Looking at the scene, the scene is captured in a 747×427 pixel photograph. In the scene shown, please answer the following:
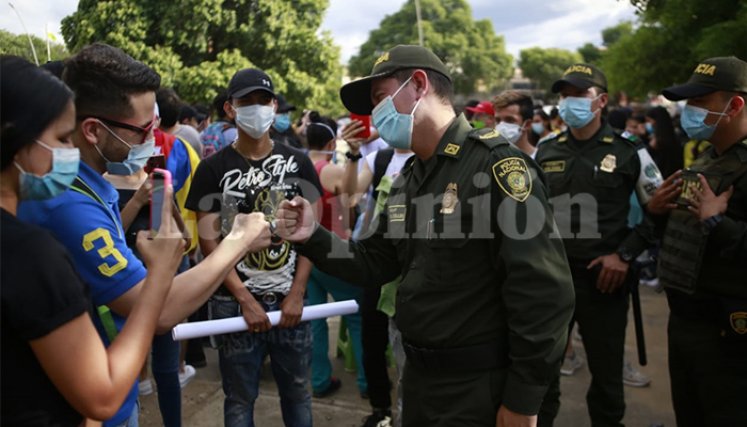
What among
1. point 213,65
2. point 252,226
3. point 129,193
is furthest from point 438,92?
point 213,65

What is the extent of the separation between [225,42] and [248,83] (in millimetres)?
18884

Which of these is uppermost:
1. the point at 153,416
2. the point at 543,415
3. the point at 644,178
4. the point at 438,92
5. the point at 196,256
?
the point at 438,92

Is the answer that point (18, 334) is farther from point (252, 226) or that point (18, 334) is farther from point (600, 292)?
point (600, 292)

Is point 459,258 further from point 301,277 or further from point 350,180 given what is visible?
point 350,180

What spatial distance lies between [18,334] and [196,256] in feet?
12.7

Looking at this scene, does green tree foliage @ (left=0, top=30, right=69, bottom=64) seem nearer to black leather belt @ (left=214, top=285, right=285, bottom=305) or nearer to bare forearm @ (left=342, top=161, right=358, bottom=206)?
black leather belt @ (left=214, top=285, right=285, bottom=305)

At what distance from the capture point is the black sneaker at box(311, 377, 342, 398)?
4.23m

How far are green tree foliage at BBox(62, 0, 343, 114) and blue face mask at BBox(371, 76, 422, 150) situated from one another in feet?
48.1

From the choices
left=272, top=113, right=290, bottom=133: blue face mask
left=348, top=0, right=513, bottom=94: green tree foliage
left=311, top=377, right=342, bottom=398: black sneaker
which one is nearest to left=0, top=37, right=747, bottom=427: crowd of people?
left=311, top=377, right=342, bottom=398: black sneaker

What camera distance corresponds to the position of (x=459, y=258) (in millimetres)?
1989

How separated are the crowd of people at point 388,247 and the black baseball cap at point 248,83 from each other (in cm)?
1

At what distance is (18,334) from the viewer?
1.17 m

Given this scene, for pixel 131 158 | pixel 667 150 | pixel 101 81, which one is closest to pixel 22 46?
pixel 101 81

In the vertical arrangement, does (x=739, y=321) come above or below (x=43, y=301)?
below
